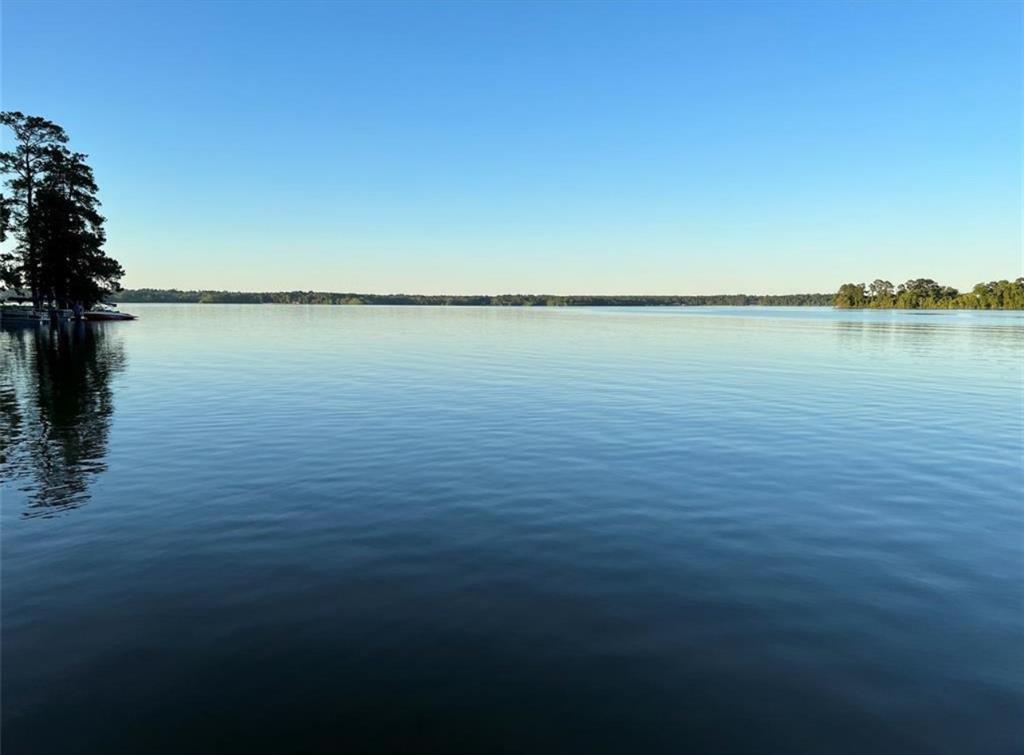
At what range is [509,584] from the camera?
12.8m

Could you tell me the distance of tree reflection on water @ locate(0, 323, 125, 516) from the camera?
19.5 meters

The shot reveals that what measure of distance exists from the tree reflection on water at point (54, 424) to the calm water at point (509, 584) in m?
0.22

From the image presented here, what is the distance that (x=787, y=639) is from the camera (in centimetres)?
1087

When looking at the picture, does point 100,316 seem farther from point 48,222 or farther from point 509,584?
point 509,584

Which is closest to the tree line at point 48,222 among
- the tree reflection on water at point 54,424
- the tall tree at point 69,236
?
the tall tree at point 69,236

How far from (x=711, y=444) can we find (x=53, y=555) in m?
22.3

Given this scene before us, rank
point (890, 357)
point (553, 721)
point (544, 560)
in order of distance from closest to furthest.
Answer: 1. point (553, 721)
2. point (544, 560)
3. point (890, 357)

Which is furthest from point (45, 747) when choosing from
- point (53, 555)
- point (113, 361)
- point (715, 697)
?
point (113, 361)

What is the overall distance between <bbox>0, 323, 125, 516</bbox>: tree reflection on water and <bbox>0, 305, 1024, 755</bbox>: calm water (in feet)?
0.72

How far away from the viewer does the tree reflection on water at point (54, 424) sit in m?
19.5

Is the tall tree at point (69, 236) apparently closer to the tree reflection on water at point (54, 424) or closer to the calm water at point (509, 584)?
the tree reflection on water at point (54, 424)

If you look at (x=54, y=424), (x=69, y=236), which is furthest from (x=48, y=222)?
(x=54, y=424)

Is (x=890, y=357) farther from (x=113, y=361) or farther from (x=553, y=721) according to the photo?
(x=113, y=361)

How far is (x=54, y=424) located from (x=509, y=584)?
2667 centimetres
